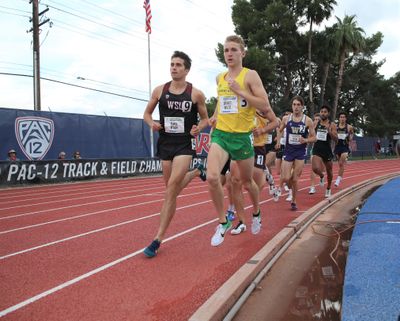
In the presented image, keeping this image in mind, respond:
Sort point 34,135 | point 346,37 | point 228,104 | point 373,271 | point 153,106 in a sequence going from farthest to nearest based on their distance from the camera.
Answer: point 346,37 → point 34,135 → point 153,106 → point 228,104 → point 373,271

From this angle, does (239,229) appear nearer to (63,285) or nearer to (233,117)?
(233,117)

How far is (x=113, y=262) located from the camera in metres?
4.41

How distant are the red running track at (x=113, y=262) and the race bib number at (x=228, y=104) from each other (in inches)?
64.0

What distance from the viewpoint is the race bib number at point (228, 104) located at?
473cm

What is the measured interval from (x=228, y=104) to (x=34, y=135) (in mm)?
13101

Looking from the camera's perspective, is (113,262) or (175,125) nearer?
(113,262)

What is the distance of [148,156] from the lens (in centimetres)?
2123

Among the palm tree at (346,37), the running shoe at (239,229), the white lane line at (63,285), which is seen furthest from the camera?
the palm tree at (346,37)

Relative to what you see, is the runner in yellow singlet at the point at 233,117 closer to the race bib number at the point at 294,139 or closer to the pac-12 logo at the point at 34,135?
the race bib number at the point at 294,139

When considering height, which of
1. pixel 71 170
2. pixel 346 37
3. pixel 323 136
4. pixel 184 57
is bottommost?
pixel 71 170

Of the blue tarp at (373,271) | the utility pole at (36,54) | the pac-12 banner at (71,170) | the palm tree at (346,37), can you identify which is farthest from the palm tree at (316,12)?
the blue tarp at (373,271)

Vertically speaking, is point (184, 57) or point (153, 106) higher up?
point (184, 57)

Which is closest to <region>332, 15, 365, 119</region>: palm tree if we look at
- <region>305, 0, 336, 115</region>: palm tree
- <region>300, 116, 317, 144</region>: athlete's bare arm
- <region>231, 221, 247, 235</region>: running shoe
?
<region>305, 0, 336, 115</region>: palm tree

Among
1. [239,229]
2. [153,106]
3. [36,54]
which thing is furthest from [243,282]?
[36,54]
